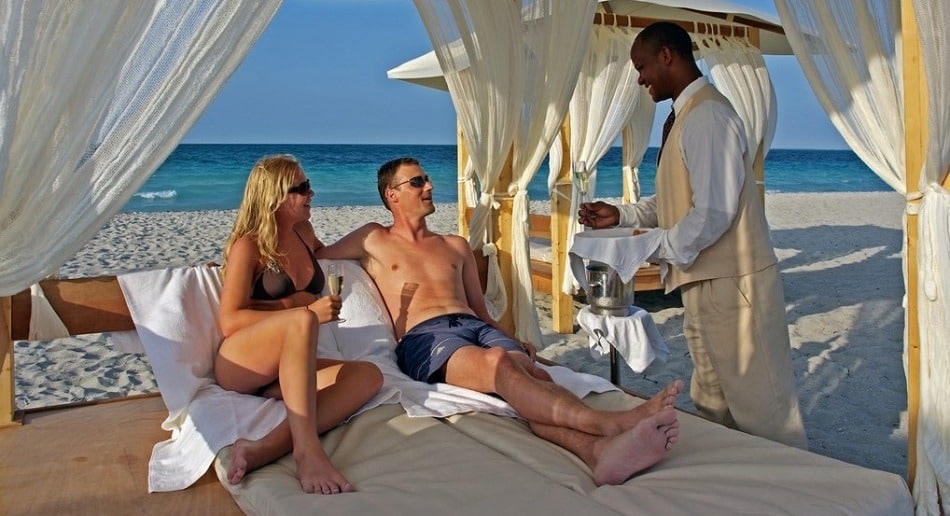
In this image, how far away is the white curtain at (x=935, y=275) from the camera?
2.53 meters

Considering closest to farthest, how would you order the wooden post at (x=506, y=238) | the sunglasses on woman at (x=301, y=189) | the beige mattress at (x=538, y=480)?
the beige mattress at (x=538, y=480) < the sunglasses on woman at (x=301, y=189) < the wooden post at (x=506, y=238)

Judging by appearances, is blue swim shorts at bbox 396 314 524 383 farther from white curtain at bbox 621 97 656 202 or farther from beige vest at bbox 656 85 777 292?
white curtain at bbox 621 97 656 202

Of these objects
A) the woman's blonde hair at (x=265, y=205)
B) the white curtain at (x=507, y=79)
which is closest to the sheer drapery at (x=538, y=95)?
the white curtain at (x=507, y=79)

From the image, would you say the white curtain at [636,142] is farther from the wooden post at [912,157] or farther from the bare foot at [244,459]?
the bare foot at [244,459]

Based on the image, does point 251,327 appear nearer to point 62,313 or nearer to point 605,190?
point 62,313

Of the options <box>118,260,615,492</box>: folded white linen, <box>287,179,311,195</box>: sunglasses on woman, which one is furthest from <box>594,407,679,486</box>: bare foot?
<box>287,179,311,195</box>: sunglasses on woman

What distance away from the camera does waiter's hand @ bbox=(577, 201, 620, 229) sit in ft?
10.8

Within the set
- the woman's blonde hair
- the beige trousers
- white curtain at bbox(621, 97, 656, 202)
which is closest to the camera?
the beige trousers

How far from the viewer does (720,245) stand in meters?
2.87

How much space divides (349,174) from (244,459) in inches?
1054

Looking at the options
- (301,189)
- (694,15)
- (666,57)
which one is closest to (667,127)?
(666,57)

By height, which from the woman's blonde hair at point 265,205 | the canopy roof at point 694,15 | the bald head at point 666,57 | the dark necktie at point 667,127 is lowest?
the woman's blonde hair at point 265,205

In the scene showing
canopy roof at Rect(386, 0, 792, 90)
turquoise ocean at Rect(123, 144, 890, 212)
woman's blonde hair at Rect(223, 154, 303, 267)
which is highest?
canopy roof at Rect(386, 0, 792, 90)

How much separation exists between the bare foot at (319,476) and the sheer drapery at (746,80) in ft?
19.2
